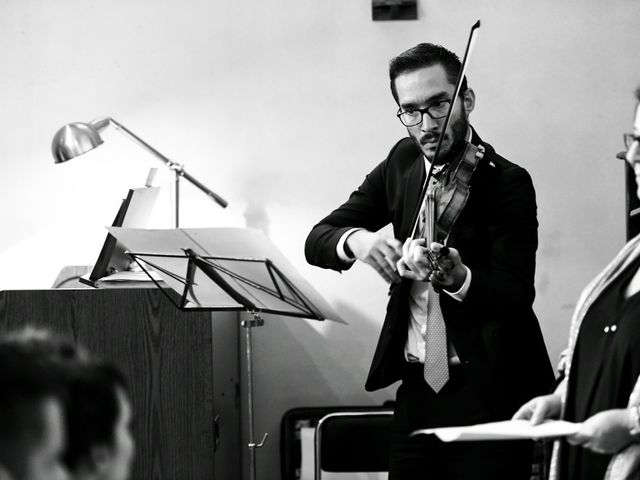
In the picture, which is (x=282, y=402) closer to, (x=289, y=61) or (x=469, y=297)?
(x=289, y=61)

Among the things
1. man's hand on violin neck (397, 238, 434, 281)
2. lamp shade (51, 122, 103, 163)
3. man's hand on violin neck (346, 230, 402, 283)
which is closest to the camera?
man's hand on violin neck (397, 238, 434, 281)

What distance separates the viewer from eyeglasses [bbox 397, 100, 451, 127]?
2.00 meters

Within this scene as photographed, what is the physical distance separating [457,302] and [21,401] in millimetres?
1309

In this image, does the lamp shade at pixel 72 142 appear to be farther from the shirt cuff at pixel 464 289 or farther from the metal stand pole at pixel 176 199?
the shirt cuff at pixel 464 289

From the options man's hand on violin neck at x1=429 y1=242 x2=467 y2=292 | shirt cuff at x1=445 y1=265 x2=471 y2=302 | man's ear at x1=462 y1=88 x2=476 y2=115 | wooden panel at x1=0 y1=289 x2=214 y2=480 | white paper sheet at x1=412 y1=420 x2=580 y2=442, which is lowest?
wooden panel at x1=0 y1=289 x2=214 y2=480

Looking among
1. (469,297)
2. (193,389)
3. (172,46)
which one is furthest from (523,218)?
(172,46)

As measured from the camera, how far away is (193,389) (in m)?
2.59

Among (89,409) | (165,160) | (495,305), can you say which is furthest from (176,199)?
(89,409)

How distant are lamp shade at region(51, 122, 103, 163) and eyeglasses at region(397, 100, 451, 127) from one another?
1253 mm

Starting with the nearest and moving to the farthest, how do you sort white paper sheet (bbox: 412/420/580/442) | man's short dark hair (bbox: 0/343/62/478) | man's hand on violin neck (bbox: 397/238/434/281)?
man's short dark hair (bbox: 0/343/62/478)
white paper sheet (bbox: 412/420/580/442)
man's hand on violin neck (bbox: 397/238/434/281)

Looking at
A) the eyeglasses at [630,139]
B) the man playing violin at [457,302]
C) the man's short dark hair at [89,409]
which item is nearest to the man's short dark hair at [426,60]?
the man playing violin at [457,302]

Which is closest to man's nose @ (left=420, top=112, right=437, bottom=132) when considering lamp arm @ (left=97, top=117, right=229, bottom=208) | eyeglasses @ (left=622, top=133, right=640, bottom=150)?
eyeglasses @ (left=622, top=133, right=640, bottom=150)

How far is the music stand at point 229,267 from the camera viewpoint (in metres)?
2.06

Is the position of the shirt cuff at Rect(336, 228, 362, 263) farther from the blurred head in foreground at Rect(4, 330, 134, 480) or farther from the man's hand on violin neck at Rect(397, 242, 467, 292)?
the blurred head in foreground at Rect(4, 330, 134, 480)
